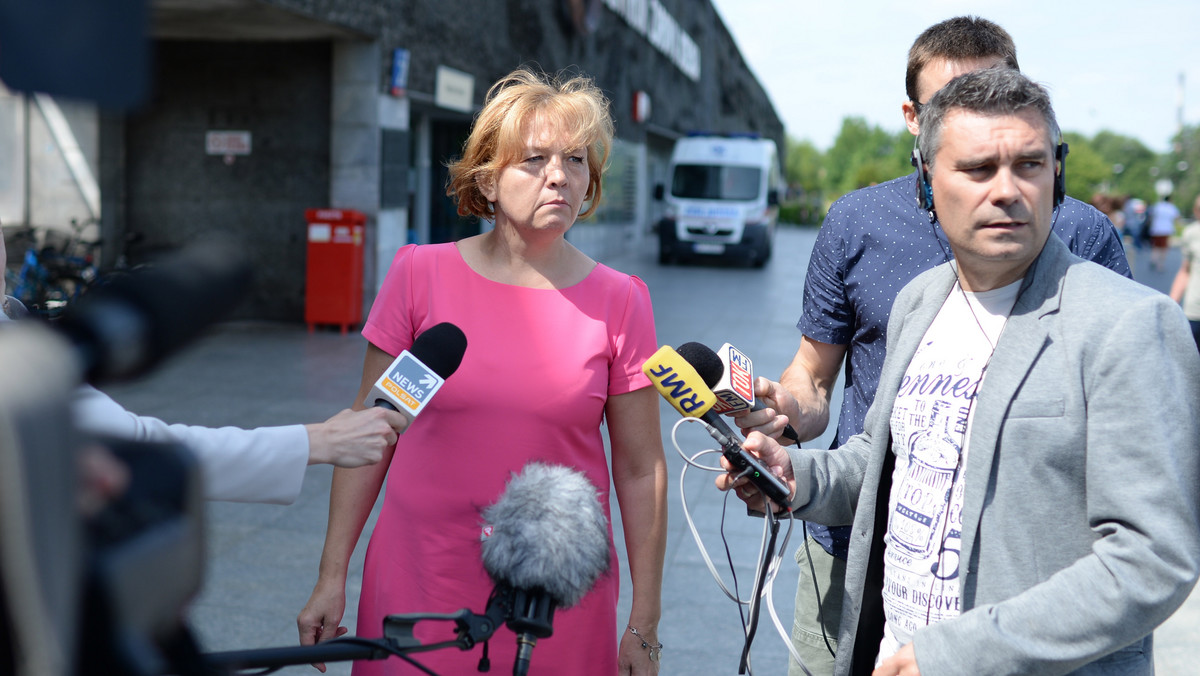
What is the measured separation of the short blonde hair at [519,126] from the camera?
7.75 ft

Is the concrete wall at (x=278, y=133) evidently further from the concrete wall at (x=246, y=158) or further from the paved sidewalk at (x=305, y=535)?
the paved sidewalk at (x=305, y=535)

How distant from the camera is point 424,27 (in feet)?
41.7

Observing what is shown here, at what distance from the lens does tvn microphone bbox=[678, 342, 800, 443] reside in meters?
2.03

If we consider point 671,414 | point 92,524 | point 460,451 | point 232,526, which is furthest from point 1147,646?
point 671,414

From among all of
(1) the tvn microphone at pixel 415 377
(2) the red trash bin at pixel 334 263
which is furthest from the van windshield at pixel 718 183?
(1) the tvn microphone at pixel 415 377

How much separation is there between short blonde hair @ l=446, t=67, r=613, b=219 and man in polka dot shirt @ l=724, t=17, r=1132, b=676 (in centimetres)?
68

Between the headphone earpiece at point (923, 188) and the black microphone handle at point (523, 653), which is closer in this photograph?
the black microphone handle at point (523, 653)

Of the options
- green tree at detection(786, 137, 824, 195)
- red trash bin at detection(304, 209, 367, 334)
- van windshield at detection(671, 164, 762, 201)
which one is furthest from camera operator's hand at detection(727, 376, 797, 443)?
green tree at detection(786, 137, 824, 195)

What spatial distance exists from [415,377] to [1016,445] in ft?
3.28

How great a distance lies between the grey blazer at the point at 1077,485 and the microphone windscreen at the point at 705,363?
1.71ft

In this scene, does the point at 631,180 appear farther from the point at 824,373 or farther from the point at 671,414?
the point at 824,373

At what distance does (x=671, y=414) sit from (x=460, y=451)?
591cm

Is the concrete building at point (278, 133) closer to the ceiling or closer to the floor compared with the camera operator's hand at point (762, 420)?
closer to the ceiling

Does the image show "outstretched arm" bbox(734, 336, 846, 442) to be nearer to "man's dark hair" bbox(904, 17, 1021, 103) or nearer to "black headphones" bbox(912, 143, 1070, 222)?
"black headphones" bbox(912, 143, 1070, 222)
